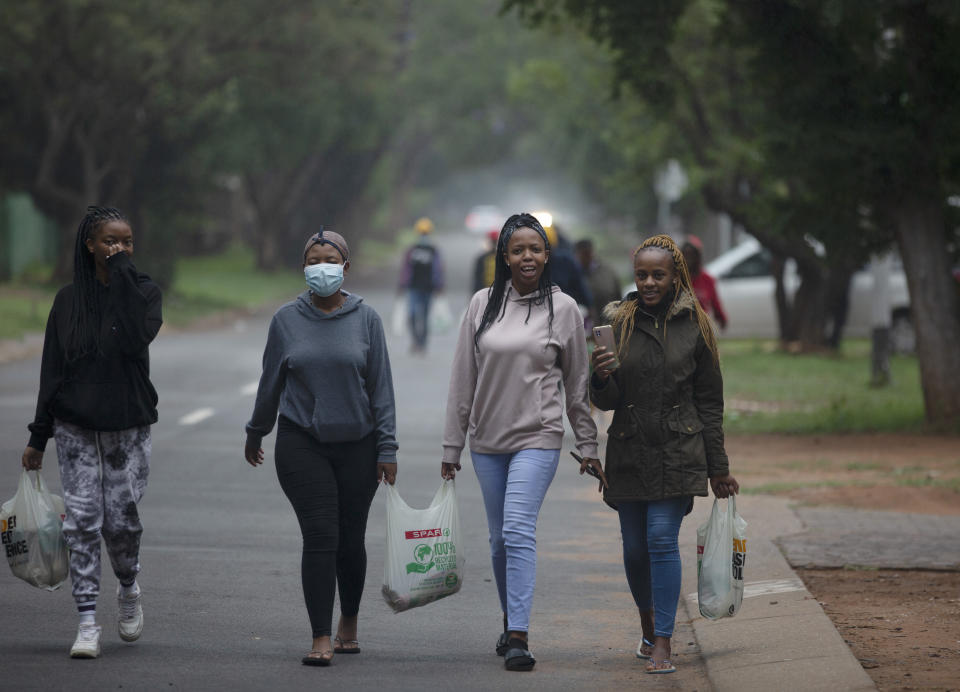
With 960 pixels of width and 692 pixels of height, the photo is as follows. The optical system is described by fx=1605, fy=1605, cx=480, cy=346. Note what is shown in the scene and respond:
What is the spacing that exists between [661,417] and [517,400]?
0.56m

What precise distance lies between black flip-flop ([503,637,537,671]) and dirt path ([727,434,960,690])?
4.22 feet

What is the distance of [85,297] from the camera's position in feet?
20.5

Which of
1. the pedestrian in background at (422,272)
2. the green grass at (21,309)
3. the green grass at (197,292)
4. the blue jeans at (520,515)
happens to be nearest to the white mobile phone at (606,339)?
the blue jeans at (520,515)

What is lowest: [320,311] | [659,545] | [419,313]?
[659,545]

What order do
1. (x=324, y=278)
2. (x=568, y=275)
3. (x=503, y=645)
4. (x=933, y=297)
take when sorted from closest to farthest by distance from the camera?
(x=324, y=278) → (x=503, y=645) → (x=568, y=275) → (x=933, y=297)

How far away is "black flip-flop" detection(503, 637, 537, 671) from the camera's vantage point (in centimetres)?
613

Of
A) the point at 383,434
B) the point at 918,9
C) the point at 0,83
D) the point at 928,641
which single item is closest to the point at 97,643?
the point at 383,434

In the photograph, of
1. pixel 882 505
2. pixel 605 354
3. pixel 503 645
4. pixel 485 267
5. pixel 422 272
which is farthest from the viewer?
pixel 422 272

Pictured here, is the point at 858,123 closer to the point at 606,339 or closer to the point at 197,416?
the point at 197,416

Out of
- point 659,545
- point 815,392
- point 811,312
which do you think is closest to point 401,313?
point 815,392

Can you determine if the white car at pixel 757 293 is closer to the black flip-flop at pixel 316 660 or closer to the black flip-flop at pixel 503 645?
the black flip-flop at pixel 503 645

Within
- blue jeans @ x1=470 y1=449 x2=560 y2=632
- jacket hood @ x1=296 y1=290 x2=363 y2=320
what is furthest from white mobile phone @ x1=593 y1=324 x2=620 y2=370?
jacket hood @ x1=296 y1=290 x2=363 y2=320

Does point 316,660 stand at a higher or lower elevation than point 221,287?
lower

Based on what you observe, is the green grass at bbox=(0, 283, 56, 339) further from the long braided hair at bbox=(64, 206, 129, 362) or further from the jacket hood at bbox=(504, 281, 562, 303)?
the jacket hood at bbox=(504, 281, 562, 303)
